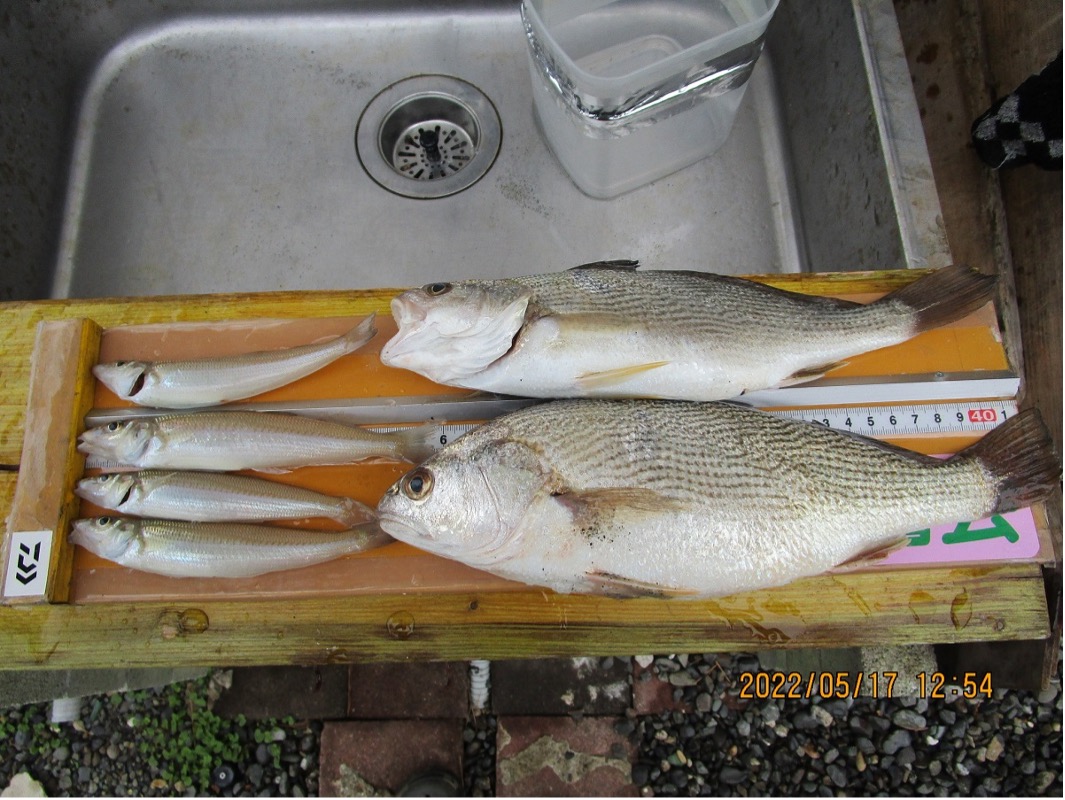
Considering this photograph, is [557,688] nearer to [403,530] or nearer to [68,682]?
[403,530]

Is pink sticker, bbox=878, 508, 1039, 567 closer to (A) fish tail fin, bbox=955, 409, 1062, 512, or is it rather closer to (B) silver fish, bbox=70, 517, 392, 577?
(A) fish tail fin, bbox=955, 409, 1062, 512

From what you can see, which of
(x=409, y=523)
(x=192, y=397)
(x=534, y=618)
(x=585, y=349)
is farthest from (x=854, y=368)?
(x=192, y=397)

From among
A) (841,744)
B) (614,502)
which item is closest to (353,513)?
(614,502)

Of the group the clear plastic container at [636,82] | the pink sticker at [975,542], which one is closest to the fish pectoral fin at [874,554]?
the pink sticker at [975,542]

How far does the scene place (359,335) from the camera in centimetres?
176

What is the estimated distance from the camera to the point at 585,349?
1.51m

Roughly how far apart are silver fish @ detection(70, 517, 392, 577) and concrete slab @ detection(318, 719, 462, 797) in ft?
3.97

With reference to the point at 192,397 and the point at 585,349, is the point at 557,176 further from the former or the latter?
the point at 192,397

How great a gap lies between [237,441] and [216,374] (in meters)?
0.20

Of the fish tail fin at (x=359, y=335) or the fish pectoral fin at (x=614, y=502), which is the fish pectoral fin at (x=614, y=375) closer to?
the fish pectoral fin at (x=614, y=502)

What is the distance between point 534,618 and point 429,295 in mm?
883

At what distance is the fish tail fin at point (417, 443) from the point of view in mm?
1695

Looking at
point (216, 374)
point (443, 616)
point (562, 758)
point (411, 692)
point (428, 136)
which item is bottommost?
point (562, 758)

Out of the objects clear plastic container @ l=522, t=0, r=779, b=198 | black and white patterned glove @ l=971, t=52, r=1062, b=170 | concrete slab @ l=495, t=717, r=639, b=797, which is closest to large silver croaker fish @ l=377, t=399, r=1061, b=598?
clear plastic container @ l=522, t=0, r=779, b=198
